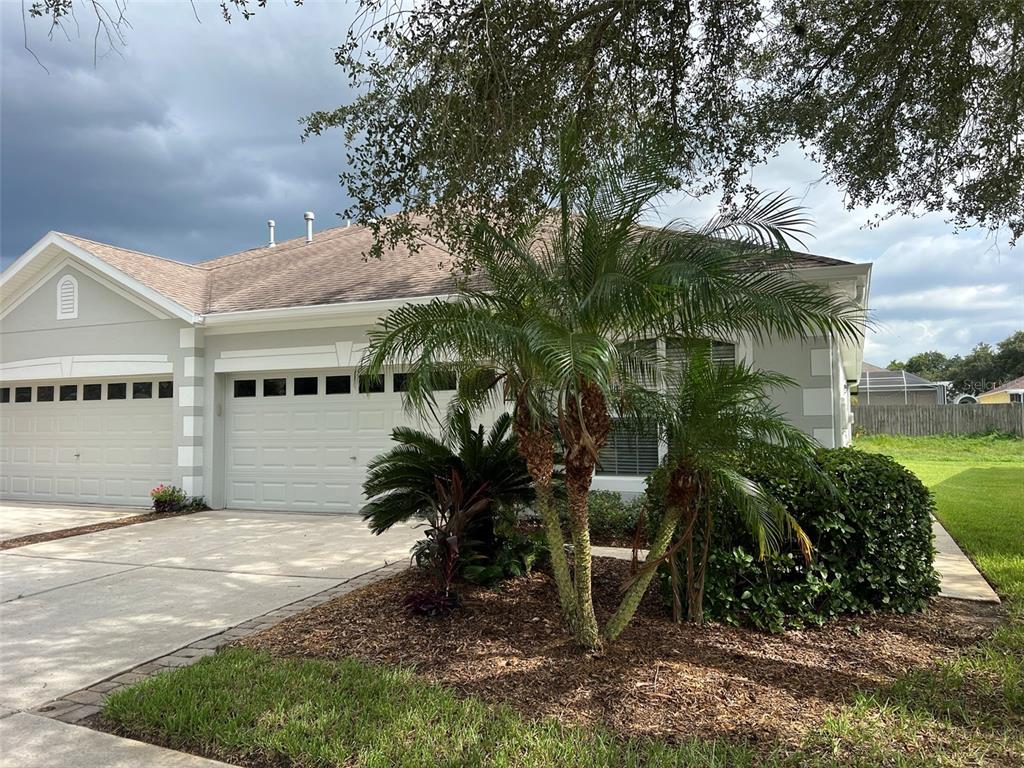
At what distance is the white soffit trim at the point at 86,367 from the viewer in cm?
1233

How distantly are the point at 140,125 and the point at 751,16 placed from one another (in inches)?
286

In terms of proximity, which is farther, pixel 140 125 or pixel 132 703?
pixel 140 125

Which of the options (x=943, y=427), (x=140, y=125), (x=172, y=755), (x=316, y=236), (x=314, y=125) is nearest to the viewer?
(x=172, y=755)

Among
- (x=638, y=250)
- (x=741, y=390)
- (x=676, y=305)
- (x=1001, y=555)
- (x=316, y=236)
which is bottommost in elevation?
(x=1001, y=555)

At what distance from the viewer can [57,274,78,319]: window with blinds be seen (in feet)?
43.4

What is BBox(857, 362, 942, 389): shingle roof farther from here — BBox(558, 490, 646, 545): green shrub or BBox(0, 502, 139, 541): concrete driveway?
BBox(0, 502, 139, 541): concrete driveway

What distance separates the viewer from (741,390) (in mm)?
4398

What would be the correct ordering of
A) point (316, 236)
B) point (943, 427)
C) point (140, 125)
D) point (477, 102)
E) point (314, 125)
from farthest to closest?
point (943, 427) < point (316, 236) < point (140, 125) < point (314, 125) < point (477, 102)

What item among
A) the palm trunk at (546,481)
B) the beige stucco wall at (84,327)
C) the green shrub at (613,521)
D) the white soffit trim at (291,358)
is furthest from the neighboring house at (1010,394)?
the palm trunk at (546,481)

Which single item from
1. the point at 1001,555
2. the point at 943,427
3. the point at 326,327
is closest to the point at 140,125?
the point at 326,327

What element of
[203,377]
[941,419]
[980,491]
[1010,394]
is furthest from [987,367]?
[203,377]

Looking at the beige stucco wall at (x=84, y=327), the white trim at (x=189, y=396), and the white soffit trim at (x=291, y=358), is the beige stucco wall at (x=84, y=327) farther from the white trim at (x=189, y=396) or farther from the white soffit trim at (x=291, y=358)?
the white soffit trim at (x=291, y=358)

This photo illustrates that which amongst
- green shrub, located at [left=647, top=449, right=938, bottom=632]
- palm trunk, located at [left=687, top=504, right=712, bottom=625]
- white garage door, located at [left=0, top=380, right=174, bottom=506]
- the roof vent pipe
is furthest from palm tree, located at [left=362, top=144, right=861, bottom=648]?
the roof vent pipe

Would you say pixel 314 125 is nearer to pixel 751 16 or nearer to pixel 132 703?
pixel 751 16
